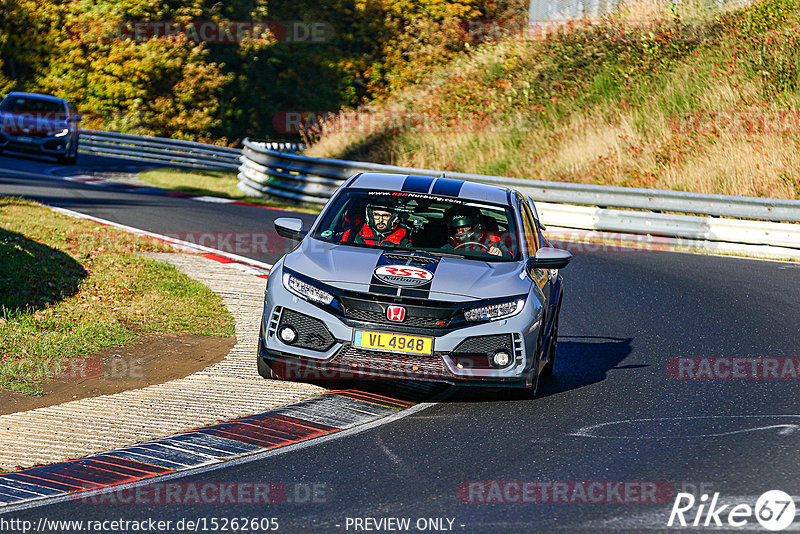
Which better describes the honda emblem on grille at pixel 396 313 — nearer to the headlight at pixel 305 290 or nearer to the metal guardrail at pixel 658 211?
the headlight at pixel 305 290

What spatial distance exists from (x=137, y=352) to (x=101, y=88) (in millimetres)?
37885

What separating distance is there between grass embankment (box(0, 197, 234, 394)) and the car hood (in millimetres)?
2117

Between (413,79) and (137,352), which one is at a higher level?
(413,79)

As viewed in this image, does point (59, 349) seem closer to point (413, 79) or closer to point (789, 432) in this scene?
point (789, 432)

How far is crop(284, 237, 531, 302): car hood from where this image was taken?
772 cm

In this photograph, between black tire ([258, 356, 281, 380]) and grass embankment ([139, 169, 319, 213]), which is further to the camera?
grass embankment ([139, 169, 319, 213])

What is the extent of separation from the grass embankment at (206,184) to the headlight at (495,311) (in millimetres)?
14147

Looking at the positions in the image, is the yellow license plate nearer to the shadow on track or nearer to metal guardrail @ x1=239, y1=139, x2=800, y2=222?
the shadow on track

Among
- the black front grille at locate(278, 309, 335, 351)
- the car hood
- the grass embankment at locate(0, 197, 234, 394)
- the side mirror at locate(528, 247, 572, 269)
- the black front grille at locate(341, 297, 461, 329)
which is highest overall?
the side mirror at locate(528, 247, 572, 269)

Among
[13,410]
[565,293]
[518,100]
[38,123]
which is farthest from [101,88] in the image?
[13,410]

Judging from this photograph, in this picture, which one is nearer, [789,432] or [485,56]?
[789,432]

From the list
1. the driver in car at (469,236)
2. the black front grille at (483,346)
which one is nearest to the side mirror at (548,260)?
the driver in car at (469,236)

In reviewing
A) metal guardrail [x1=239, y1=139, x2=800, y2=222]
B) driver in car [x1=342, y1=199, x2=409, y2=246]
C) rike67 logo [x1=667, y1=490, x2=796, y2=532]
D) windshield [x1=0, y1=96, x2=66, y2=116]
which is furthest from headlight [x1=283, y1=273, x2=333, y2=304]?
windshield [x1=0, y1=96, x2=66, y2=116]

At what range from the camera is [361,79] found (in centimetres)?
5009
